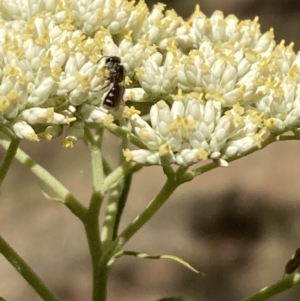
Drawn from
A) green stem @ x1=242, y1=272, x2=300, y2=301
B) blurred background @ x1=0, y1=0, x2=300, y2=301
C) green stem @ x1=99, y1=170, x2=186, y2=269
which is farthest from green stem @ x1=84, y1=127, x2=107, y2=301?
blurred background @ x1=0, y1=0, x2=300, y2=301

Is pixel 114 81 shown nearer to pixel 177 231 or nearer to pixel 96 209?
pixel 96 209

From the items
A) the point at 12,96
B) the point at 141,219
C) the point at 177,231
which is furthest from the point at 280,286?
the point at 177,231

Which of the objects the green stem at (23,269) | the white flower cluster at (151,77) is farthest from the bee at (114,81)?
the green stem at (23,269)

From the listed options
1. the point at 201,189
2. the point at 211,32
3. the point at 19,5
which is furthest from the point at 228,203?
the point at 19,5

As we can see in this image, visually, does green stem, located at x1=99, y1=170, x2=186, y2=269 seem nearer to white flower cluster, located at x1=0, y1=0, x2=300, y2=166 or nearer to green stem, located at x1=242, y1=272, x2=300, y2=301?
white flower cluster, located at x1=0, y1=0, x2=300, y2=166

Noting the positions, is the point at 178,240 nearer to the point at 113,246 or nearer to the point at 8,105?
the point at 113,246

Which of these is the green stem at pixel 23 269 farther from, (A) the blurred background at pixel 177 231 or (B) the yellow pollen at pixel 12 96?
(A) the blurred background at pixel 177 231

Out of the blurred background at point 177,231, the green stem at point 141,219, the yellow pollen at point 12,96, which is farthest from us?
the blurred background at point 177,231
